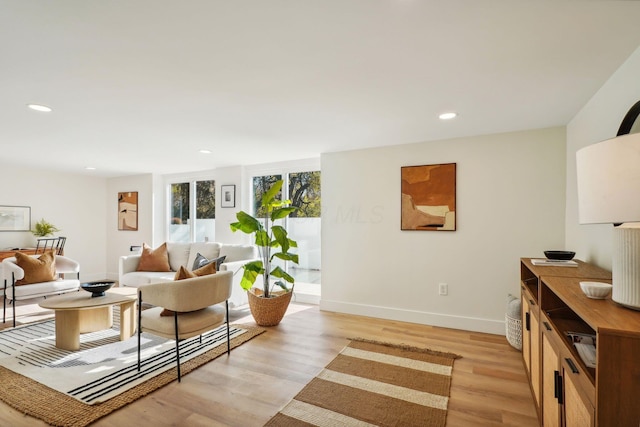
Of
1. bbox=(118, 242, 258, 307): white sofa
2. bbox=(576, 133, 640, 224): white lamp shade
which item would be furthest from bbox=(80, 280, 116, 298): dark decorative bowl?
bbox=(576, 133, 640, 224): white lamp shade

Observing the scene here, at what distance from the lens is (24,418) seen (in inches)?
76.5

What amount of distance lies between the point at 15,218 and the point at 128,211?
5.63ft

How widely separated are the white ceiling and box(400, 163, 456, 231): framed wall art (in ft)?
1.70

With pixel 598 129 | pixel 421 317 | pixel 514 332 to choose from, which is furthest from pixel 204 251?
pixel 598 129

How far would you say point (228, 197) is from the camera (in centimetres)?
546

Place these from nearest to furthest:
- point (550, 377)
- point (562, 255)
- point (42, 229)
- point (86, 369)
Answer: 1. point (550, 377)
2. point (562, 255)
3. point (86, 369)
4. point (42, 229)

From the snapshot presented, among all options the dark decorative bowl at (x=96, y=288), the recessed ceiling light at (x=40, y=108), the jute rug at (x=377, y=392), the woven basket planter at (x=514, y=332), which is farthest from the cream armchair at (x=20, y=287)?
the woven basket planter at (x=514, y=332)

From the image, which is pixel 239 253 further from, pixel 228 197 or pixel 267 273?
pixel 228 197

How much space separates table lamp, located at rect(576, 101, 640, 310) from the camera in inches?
38.8

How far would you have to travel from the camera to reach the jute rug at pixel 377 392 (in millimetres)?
1962

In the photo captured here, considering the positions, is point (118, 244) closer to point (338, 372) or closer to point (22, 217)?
point (22, 217)

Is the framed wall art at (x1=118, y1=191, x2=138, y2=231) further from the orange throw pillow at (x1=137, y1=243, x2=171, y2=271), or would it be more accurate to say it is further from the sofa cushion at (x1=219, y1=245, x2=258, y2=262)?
the sofa cushion at (x1=219, y1=245, x2=258, y2=262)

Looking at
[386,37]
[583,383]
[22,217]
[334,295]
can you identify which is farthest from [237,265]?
[22,217]

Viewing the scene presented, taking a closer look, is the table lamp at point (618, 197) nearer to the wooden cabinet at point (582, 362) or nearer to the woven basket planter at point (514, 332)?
the wooden cabinet at point (582, 362)
